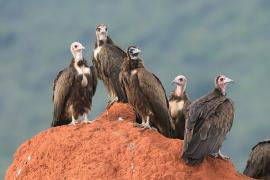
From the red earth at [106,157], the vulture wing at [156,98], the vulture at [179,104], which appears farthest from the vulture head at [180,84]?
the red earth at [106,157]

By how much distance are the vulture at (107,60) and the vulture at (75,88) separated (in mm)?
2970

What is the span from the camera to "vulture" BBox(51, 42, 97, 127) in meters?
19.0

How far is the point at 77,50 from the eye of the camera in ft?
62.4

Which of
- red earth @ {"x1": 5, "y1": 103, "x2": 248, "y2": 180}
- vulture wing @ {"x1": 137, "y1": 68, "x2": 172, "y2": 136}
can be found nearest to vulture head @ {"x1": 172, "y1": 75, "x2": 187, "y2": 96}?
vulture wing @ {"x1": 137, "y1": 68, "x2": 172, "y2": 136}

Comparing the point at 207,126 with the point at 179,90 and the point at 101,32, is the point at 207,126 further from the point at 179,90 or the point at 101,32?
the point at 101,32

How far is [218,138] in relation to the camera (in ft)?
54.6

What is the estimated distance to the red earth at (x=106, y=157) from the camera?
1574 centimetres

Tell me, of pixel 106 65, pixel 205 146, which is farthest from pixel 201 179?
pixel 106 65

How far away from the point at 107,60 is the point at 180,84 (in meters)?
2.77

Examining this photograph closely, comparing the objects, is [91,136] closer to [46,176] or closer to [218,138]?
[46,176]

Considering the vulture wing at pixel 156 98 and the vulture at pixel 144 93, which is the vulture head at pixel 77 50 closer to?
the vulture at pixel 144 93

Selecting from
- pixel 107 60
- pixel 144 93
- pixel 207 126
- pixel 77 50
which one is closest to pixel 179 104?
pixel 144 93

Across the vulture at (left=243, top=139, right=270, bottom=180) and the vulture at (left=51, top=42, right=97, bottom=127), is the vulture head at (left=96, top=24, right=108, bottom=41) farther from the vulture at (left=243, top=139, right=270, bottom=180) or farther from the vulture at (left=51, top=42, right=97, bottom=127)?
the vulture at (left=243, top=139, right=270, bottom=180)

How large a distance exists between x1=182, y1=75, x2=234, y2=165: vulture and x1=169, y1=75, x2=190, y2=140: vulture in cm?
248
